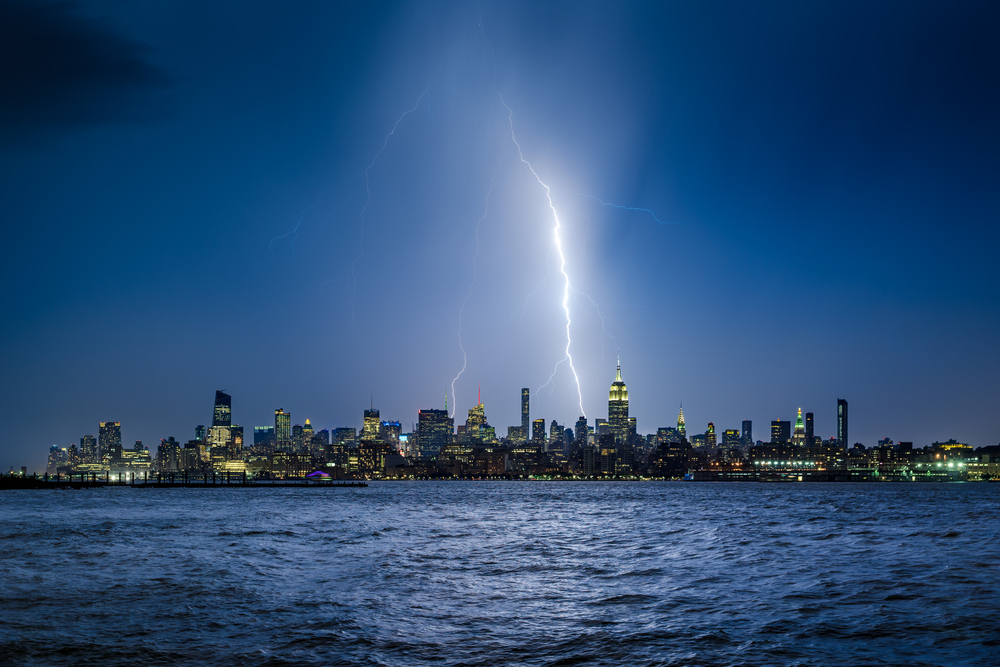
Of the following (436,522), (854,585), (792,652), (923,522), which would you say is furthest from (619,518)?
(792,652)

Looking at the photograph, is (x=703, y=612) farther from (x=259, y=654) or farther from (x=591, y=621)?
(x=259, y=654)

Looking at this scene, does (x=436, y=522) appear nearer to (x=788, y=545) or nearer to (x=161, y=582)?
(x=788, y=545)

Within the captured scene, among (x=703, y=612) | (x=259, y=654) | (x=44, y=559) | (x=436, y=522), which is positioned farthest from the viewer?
(x=436, y=522)

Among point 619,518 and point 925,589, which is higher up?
point 925,589

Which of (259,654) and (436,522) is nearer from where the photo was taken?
(259,654)

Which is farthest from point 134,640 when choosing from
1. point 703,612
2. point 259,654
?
point 703,612

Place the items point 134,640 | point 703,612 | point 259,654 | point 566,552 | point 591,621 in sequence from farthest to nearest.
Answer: point 566,552 → point 703,612 → point 591,621 → point 134,640 → point 259,654
